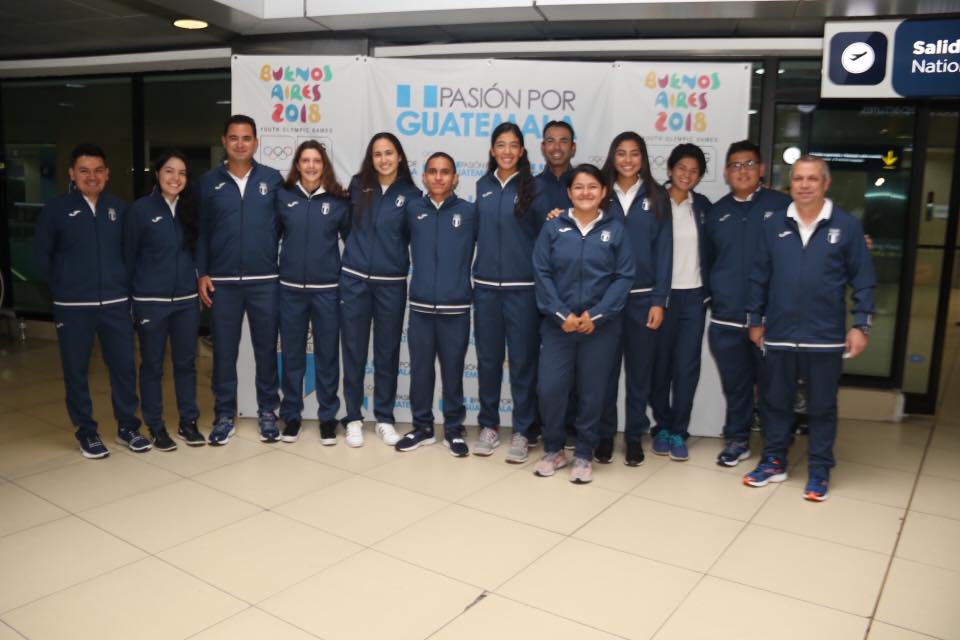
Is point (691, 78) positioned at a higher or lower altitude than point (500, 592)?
higher

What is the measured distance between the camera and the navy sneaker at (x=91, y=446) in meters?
4.15

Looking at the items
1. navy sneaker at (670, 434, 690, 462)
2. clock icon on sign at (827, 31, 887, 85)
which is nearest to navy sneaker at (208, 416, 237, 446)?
navy sneaker at (670, 434, 690, 462)

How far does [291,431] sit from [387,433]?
565mm

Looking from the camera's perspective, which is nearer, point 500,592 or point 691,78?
point 500,592

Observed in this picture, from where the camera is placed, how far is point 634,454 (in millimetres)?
4203

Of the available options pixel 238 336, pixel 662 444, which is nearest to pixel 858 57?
pixel 662 444

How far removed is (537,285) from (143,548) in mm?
2122

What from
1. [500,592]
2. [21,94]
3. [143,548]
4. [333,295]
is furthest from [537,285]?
[21,94]

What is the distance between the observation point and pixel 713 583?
114 inches

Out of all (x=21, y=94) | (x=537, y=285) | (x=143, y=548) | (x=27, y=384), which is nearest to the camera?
(x=143, y=548)

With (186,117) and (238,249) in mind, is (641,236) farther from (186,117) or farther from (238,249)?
(186,117)

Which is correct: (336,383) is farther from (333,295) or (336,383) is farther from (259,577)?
(259,577)

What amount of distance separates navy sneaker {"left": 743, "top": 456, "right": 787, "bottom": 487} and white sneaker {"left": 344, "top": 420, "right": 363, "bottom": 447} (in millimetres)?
2113

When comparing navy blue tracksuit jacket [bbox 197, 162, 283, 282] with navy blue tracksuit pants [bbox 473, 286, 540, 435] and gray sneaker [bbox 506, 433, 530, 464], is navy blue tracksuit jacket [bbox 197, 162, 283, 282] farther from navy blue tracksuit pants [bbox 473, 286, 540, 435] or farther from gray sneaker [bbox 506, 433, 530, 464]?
gray sneaker [bbox 506, 433, 530, 464]
